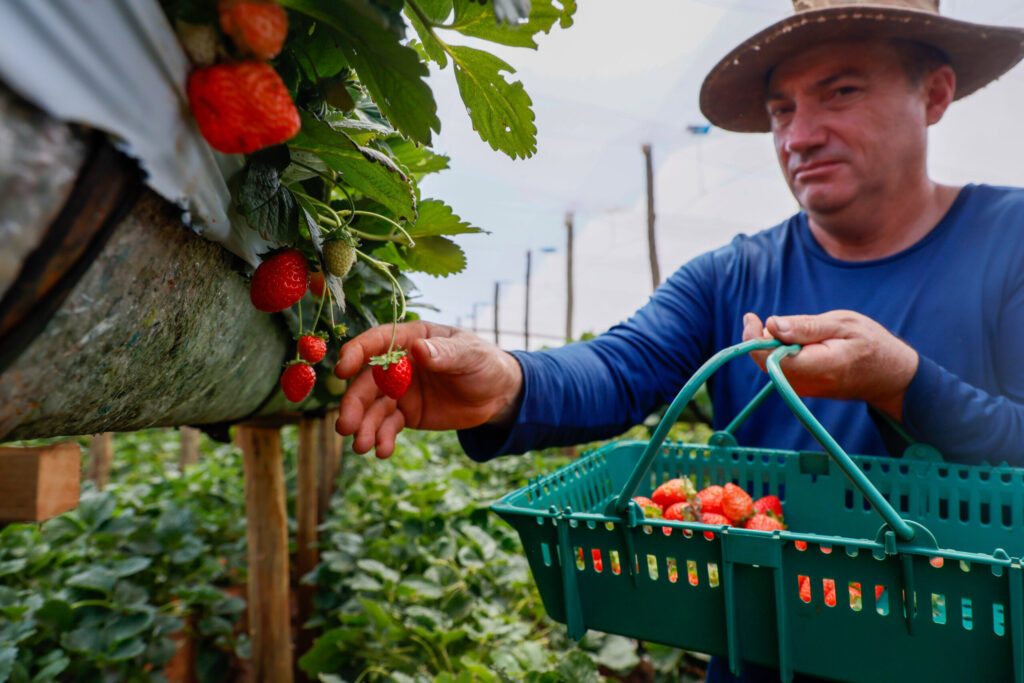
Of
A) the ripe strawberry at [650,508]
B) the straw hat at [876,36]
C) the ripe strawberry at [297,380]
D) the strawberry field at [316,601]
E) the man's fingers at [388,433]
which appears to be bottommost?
the strawberry field at [316,601]

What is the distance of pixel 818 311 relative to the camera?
1.42 m

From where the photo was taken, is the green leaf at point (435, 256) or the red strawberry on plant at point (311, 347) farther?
the green leaf at point (435, 256)

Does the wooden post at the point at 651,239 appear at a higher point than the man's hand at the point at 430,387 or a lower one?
higher

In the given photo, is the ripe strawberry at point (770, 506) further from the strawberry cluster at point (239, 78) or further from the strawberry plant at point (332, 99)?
the strawberry cluster at point (239, 78)

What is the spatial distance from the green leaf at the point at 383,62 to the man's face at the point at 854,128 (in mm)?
1170

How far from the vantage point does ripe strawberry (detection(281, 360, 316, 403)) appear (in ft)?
2.12

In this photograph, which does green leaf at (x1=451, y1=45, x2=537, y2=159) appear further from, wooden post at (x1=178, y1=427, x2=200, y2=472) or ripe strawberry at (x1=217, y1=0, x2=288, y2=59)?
wooden post at (x1=178, y1=427, x2=200, y2=472)

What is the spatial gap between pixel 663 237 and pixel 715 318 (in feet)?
26.9

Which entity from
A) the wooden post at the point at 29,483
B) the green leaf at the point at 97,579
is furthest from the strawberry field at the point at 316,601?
the wooden post at the point at 29,483

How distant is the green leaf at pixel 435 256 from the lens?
2.44ft

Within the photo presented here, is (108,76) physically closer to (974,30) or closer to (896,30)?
(896,30)

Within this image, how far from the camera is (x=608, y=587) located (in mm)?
774

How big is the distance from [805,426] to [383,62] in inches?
22.9

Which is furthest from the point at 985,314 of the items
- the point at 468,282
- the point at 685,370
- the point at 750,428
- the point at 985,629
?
the point at 468,282
